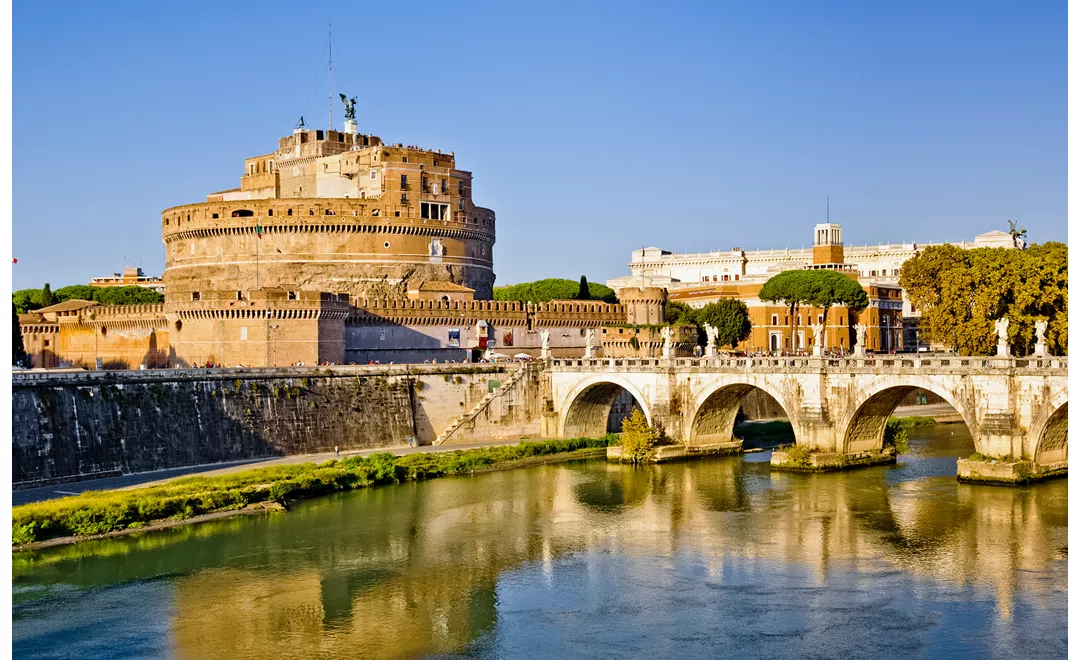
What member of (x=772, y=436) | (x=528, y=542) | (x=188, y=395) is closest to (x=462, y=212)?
(x=772, y=436)

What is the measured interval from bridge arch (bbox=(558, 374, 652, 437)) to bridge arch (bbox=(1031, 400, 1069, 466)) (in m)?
18.4

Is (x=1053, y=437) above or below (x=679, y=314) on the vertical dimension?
below

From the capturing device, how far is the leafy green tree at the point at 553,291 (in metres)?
81.4

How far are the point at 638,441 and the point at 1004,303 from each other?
16208mm

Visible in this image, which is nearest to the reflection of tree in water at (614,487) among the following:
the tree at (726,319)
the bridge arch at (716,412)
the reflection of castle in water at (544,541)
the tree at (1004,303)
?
the reflection of castle in water at (544,541)

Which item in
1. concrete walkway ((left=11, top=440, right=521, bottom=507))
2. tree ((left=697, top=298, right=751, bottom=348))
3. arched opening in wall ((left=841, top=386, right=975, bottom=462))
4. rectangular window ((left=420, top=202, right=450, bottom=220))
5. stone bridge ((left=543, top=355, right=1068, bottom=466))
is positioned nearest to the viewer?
concrete walkway ((left=11, top=440, right=521, bottom=507))

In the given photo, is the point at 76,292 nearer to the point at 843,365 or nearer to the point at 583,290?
the point at 583,290

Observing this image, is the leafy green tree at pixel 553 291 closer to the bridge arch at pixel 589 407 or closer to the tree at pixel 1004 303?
the bridge arch at pixel 589 407

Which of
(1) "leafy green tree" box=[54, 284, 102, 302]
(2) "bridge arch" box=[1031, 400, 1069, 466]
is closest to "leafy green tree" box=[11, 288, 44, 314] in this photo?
(1) "leafy green tree" box=[54, 284, 102, 302]

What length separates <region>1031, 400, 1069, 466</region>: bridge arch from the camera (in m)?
37.0

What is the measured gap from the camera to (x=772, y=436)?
5556 centimetres

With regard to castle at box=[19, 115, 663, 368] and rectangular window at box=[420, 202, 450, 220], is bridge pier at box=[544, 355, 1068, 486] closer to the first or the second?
castle at box=[19, 115, 663, 368]

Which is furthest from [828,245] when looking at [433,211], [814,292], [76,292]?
[76,292]

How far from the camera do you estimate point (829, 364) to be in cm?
4341
